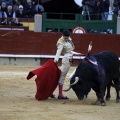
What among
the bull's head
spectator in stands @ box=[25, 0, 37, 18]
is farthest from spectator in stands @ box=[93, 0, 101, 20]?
Result: the bull's head

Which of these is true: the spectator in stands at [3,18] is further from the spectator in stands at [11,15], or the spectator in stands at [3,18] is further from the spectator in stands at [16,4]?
the spectator in stands at [16,4]

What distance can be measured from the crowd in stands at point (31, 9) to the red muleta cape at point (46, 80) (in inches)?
340

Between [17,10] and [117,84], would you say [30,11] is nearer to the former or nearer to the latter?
[17,10]

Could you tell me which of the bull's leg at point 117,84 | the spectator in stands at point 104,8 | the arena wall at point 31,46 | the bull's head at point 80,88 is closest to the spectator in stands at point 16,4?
the arena wall at point 31,46

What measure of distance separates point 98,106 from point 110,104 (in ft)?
1.47

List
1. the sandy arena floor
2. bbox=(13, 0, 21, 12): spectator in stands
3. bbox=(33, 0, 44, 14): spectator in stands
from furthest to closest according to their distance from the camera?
bbox=(33, 0, 44, 14): spectator in stands
bbox=(13, 0, 21, 12): spectator in stands
the sandy arena floor

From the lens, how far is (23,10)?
2039 centimetres

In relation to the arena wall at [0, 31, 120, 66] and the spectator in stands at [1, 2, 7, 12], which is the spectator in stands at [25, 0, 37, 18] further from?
the arena wall at [0, 31, 120, 66]

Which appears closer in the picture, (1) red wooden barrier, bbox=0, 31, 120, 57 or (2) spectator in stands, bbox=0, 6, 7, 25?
(1) red wooden barrier, bbox=0, 31, 120, 57

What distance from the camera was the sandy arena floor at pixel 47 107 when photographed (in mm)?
8945

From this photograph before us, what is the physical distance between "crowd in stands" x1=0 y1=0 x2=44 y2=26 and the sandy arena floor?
266 inches

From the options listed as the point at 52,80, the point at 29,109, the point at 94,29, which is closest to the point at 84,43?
the point at 94,29

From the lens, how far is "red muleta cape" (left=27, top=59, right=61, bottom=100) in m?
11.0

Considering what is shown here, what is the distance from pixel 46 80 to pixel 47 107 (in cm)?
114
